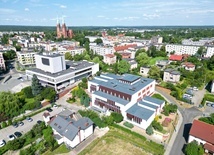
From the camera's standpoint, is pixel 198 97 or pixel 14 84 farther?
pixel 14 84

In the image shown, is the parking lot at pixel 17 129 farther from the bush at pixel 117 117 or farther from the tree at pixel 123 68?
the tree at pixel 123 68

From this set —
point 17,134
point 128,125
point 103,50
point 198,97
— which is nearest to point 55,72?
point 17,134

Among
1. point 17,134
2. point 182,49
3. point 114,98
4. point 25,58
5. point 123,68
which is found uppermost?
point 182,49

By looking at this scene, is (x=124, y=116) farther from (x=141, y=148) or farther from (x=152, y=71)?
(x=152, y=71)

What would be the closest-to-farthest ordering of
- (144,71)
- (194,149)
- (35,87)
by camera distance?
(194,149)
(35,87)
(144,71)

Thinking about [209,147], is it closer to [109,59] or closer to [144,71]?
[144,71]

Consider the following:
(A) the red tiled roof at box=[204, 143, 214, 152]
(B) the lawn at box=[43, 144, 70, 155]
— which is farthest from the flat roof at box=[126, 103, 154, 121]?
(B) the lawn at box=[43, 144, 70, 155]

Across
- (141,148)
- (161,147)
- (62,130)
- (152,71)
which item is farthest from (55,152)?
(152,71)
